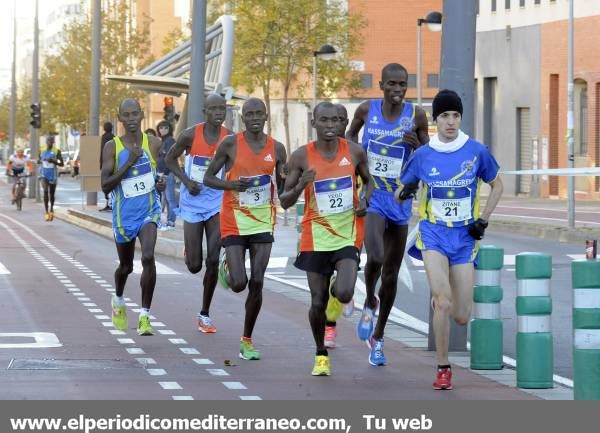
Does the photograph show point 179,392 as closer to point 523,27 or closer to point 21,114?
point 523,27

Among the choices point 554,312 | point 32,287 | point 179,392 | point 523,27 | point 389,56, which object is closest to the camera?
point 179,392

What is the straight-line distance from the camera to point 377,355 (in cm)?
1279

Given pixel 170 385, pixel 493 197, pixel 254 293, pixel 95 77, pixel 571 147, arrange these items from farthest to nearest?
pixel 95 77 → pixel 571 147 → pixel 254 293 → pixel 493 197 → pixel 170 385

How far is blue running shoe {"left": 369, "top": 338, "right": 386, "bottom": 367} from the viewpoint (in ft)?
41.9

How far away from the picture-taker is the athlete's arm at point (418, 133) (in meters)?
12.9

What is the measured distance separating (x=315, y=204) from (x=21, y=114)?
13982cm

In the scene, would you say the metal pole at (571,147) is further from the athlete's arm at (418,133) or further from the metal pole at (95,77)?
the athlete's arm at (418,133)

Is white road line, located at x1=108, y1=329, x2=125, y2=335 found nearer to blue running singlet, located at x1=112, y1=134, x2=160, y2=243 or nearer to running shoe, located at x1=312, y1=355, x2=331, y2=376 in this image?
blue running singlet, located at x1=112, y1=134, x2=160, y2=243

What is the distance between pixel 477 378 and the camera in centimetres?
1204

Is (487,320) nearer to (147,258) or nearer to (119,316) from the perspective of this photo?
(147,258)

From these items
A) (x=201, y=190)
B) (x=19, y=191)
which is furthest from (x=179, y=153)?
(x=19, y=191)

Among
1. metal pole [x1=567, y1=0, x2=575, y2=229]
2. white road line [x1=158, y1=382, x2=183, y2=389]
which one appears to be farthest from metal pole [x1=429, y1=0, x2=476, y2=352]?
metal pole [x1=567, y1=0, x2=575, y2=229]

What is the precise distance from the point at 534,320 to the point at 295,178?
185cm

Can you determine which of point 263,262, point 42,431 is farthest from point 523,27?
point 42,431
